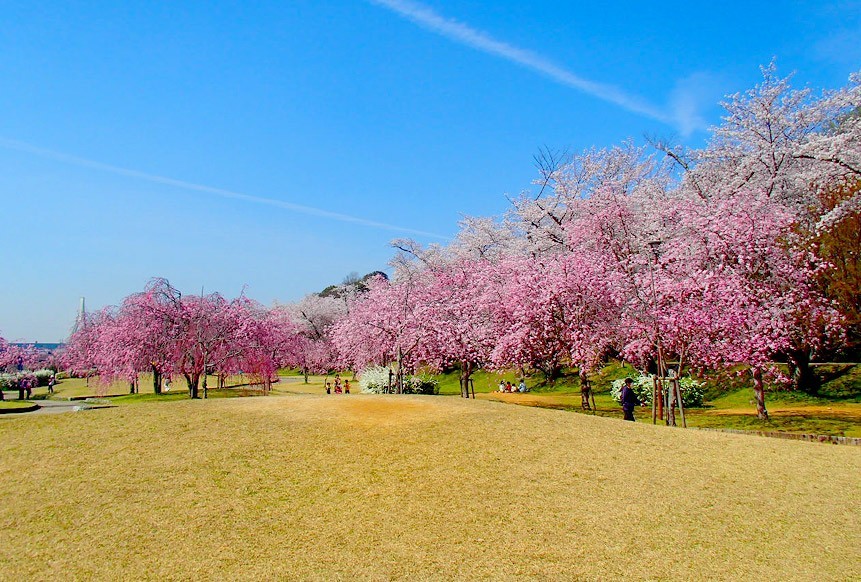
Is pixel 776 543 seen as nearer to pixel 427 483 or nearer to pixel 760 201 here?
pixel 427 483

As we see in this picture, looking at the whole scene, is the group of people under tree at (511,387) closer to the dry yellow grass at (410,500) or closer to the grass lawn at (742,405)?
the grass lawn at (742,405)

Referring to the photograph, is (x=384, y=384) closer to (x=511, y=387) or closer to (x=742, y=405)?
(x=511, y=387)

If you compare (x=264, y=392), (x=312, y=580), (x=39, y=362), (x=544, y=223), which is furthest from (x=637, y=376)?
(x=39, y=362)

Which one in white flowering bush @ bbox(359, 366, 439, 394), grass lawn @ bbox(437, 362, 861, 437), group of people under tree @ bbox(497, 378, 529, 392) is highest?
white flowering bush @ bbox(359, 366, 439, 394)

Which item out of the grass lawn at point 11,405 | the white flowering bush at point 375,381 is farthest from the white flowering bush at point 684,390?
the grass lawn at point 11,405

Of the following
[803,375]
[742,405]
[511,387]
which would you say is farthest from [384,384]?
[803,375]

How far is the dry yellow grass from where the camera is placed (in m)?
8.22

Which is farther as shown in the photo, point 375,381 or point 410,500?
point 375,381

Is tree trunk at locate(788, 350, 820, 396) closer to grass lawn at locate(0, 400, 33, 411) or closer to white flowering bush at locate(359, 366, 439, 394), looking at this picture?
white flowering bush at locate(359, 366, 439, 394)

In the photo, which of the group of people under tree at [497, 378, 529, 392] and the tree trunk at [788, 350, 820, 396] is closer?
the tree trunk at [788, 350, 820, 396]

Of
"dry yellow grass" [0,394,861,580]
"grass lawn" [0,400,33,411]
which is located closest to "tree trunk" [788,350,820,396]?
"dry yellow grass" [0,394,861,580]

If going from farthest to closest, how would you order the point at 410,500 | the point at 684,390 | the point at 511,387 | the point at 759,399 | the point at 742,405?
the point at 511,387 < the point at 742,405 < the point at 684,390 < the point at 759,399 < the point at 410,500

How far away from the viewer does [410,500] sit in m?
10.2

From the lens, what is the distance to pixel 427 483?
10.8 metres
